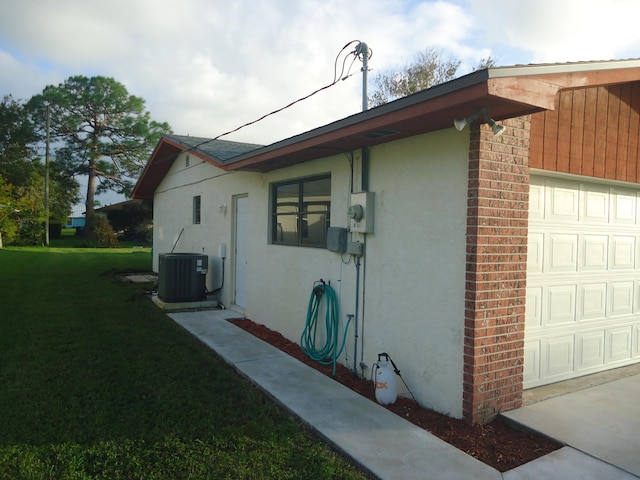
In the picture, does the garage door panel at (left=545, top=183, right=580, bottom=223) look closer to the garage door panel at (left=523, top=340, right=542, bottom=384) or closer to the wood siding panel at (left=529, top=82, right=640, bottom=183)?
the wood siding panel at (left=529, top=82, right=640, bottom=183)

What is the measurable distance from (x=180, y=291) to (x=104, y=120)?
29.4 meters

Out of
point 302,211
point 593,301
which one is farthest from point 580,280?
point 302,211

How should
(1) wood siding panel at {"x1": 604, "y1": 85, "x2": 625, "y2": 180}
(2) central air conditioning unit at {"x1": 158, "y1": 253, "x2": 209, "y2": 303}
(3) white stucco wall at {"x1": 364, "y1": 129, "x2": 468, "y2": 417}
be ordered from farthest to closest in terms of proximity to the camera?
(2) central air conditioning unit at {"x1": 158, "y1": 253, "x2": 209, "y2": 303}
(1) wood siding panel at {"x1": 604, "y1": 85, "x2": 625, "y2": 180}
(3) white stucco wall at {"x1": 364, "y1": 129, "x2": 468, "y2": 417}

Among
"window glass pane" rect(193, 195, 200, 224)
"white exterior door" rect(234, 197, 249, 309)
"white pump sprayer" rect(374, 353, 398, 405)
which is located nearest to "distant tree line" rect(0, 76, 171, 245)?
"window glass pane" rect(193, 195, 200, 224)

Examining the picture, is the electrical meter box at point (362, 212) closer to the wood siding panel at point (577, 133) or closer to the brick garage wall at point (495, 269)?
the brick garage wall at point (495, 269)

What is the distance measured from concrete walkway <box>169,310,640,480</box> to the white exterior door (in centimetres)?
311

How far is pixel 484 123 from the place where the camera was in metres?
3.82

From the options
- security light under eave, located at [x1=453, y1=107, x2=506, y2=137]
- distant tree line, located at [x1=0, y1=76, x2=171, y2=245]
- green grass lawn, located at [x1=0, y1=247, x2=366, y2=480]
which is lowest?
green grass lawn, located at [x1=0, y1=247, x2=366, y2=480]

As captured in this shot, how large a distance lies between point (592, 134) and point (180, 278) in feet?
24.4

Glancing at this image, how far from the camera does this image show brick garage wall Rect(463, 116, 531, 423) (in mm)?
3832

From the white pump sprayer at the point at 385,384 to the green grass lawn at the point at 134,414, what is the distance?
35.7 inches

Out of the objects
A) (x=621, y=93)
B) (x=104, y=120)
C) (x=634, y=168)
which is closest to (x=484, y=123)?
(x=621, y=93)

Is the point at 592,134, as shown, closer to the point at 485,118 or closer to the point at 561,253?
the point at 561,253

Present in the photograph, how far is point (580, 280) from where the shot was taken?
5.04 m
